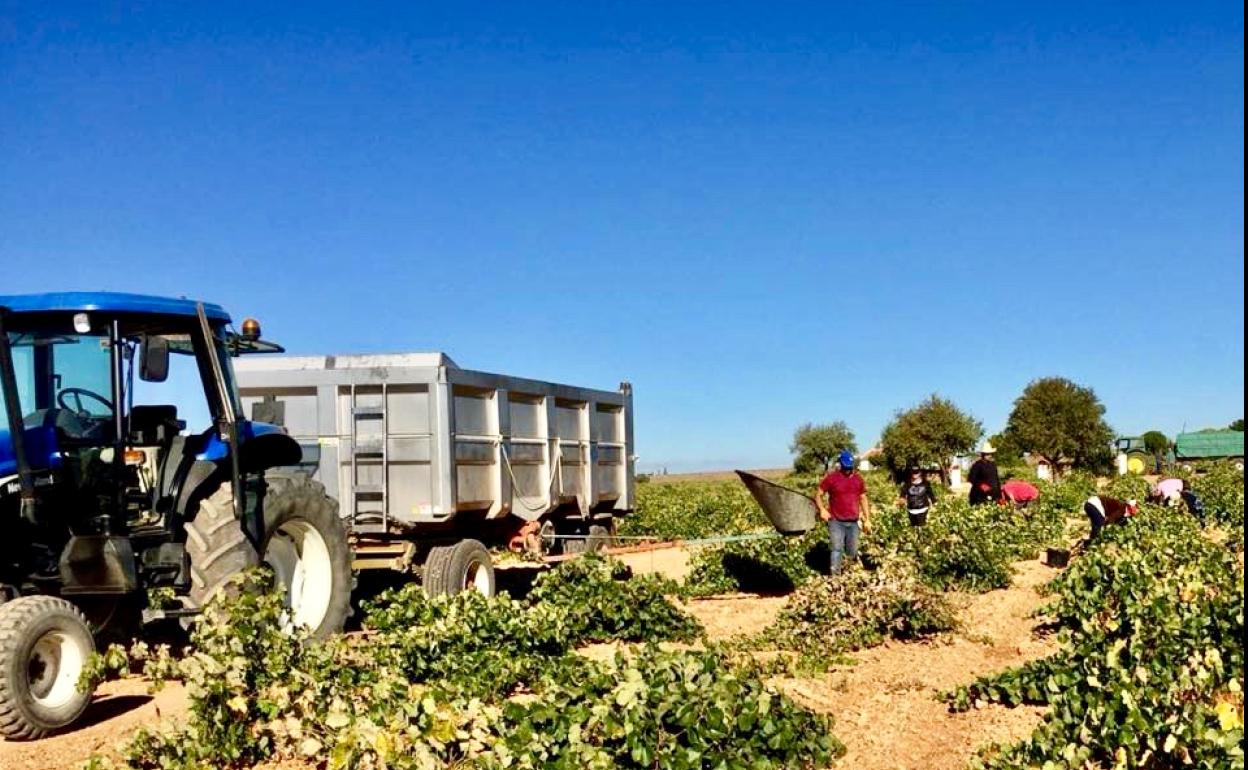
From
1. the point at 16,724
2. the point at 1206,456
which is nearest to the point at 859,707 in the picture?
the point at 16,724

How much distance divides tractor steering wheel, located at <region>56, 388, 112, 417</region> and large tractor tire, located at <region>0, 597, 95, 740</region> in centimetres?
121

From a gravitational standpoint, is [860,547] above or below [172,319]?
below

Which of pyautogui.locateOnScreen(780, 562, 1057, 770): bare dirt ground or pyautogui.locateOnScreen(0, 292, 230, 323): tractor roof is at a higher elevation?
pyautogui.locateOnScreen(0, 292, 230, 323): tractor roof

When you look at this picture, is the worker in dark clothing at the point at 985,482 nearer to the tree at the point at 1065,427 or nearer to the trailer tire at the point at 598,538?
the trailer tire at the point at 598,538

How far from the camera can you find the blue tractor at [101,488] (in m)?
6.66

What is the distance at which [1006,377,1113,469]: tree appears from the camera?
60.4 m

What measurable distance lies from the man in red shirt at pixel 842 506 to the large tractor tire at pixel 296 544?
17.6 ft

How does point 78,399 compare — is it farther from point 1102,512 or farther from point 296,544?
point 1102,512

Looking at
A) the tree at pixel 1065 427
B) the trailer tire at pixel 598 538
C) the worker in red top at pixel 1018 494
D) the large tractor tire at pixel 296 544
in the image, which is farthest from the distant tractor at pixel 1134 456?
the large tractor tire at pixel 296 544

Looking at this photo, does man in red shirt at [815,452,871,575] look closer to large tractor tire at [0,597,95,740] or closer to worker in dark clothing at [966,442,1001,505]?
worker in dark clothing at [966,442,1001,505]

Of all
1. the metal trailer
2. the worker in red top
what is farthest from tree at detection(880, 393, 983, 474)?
the metal trailer

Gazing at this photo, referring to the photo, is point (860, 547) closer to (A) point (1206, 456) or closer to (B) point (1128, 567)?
(B) point (1128, 567)

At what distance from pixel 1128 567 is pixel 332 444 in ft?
22.9

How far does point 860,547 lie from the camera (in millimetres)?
13508
